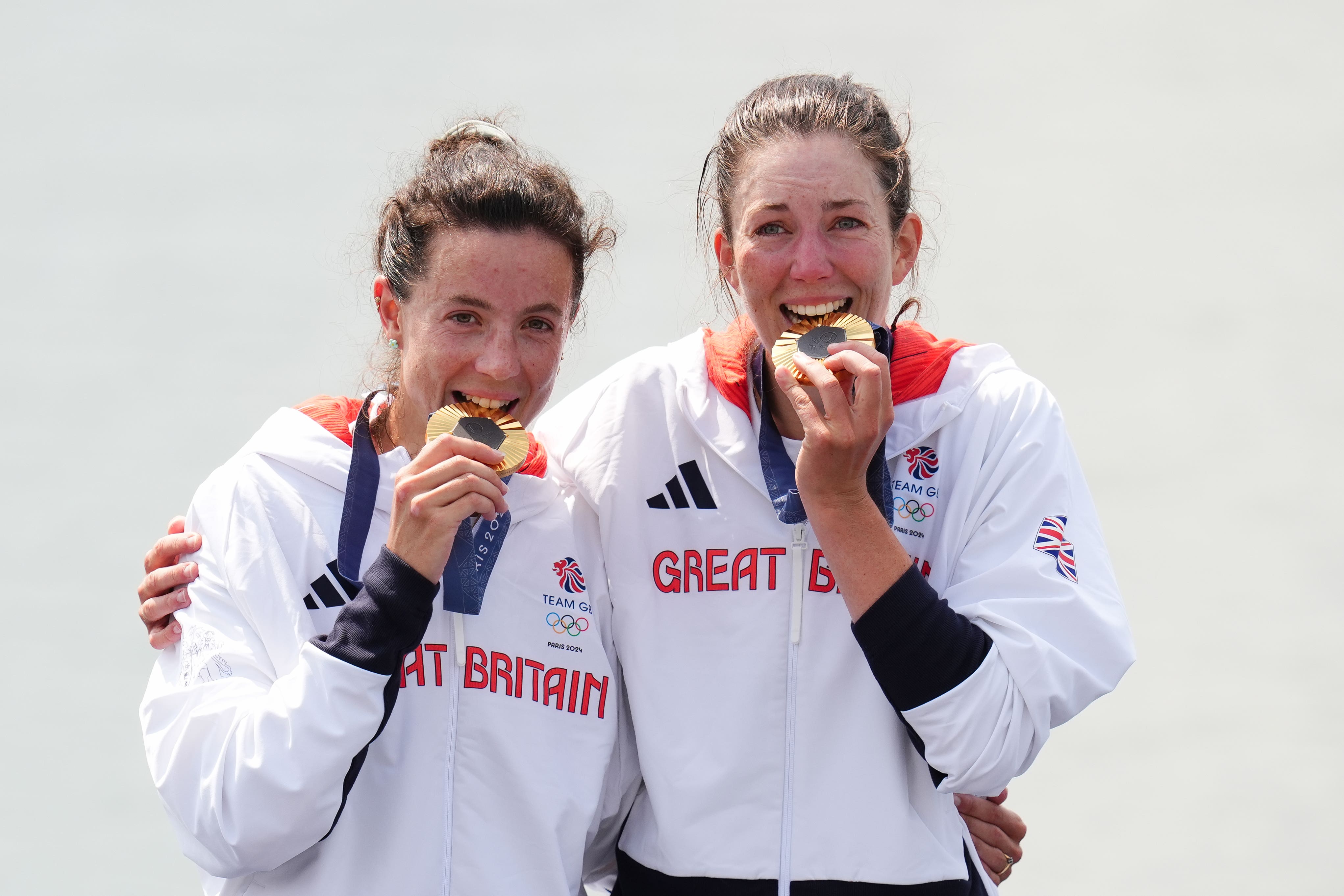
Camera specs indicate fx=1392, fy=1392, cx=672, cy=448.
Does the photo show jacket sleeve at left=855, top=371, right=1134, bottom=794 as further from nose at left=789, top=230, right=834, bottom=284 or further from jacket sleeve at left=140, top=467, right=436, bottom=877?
jacket sleeve at left=140, top=467, right=436, bottom=877

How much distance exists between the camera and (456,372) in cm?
277

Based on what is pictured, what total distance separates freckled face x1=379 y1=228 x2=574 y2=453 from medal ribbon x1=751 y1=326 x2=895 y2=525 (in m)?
0.46

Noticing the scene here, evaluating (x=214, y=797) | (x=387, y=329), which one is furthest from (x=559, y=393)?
(x=214, y=797)

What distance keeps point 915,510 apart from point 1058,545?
30cm

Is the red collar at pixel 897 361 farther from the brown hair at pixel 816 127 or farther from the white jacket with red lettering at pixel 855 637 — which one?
the brown hair at pixel 816 127

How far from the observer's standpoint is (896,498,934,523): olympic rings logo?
9.01 feet

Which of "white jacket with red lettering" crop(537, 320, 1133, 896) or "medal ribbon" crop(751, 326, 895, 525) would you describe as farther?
"medal ribbon" crop(751, 326, 895, 525)

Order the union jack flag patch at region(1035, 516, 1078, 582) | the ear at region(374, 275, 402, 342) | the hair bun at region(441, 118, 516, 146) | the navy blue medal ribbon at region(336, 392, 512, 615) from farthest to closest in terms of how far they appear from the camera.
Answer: the hair bun at region(441, 118, 516, 146)
the ear at region(374, 275, 402, 342)
the navy blue medal ribbon at region(336, 392, 512, 615)
the union jack flag patch at region(1035, 516, 1078, 582)

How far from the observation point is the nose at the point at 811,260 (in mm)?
2703

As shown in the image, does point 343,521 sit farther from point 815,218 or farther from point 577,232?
point 815,218

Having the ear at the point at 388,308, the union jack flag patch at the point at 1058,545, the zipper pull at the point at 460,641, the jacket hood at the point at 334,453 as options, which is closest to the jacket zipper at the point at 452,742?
the zipper pull at the point at 460,641

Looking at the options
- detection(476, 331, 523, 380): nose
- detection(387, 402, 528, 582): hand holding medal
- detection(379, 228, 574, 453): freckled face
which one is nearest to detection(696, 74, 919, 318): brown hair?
detection(379, 228, 574, 453): freckled face

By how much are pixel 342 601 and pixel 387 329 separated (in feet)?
2.01

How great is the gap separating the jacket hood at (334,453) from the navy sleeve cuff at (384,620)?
0.31 metres
